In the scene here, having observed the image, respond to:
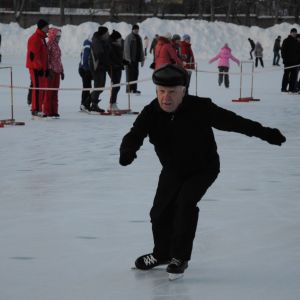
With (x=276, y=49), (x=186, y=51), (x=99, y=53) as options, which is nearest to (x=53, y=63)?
(x=99, y=53)

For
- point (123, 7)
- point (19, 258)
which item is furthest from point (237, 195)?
point (123, 7)

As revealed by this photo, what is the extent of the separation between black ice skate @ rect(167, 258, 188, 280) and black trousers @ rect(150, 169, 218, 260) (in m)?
0.04

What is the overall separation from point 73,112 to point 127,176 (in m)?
7.60

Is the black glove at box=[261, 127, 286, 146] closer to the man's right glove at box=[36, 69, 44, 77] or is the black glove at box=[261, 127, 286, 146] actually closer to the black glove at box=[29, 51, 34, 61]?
the black glove at box=[29, 51, 34, 61]

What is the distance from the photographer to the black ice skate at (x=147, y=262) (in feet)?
15.6

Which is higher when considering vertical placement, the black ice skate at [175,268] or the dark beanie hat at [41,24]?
the dark beanie hat at [41,24]

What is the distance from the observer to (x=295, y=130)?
12891 mm

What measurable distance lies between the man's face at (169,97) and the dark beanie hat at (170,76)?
25 mm

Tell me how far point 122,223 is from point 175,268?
157cm

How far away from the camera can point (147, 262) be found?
4754mm

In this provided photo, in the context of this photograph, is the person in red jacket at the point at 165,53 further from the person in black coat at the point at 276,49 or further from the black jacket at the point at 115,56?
the person in black coat at the point at 276,49

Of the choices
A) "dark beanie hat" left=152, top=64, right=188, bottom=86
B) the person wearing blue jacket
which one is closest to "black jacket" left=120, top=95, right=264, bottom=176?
"dark beanie hat" left=152, top=64, right=188, bottom=86

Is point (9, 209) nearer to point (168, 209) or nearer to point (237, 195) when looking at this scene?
point (237, 195)

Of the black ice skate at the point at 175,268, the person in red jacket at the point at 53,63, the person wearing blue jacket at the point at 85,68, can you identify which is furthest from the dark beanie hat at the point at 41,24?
the black ice skate at the point at 175,268
